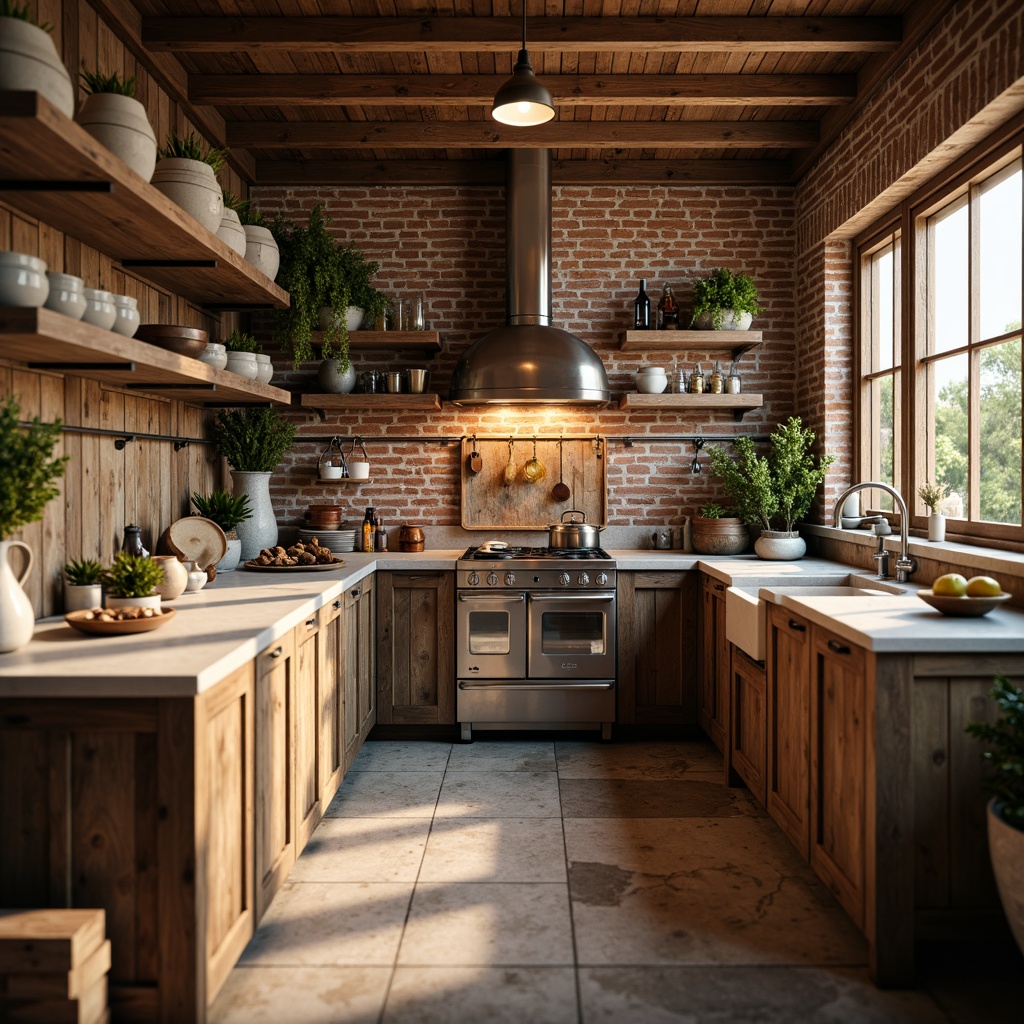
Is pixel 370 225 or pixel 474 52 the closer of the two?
pixel 474 52

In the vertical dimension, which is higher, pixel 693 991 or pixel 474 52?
pixel 474 52

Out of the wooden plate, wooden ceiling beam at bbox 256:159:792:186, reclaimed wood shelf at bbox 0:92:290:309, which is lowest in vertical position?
the wooden plate

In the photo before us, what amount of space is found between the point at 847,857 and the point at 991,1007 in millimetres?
484

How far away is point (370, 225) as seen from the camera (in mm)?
5348

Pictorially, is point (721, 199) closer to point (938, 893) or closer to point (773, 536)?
point (773, 536)

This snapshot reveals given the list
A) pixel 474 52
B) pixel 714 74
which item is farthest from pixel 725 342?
pixel 474 52

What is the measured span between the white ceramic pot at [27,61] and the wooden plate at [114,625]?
51.6 inches

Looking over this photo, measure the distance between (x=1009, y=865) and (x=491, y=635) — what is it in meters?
2.83

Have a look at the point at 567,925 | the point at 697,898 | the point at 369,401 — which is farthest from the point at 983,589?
the point at 369,401

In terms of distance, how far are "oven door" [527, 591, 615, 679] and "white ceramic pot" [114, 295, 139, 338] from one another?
2.54m

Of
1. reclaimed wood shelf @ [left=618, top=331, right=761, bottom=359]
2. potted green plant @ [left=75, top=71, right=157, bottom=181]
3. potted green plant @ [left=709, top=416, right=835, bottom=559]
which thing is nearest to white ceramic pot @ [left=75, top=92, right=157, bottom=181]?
potted green plant @ [left=75, top=71, right=157, bottom=181]

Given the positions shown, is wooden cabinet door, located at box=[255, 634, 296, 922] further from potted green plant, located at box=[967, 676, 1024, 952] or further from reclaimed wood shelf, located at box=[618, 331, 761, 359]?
reclaimed wood shelf, located at box=[618, 331, 761, 359]

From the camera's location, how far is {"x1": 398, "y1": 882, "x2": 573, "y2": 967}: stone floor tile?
8.29ft

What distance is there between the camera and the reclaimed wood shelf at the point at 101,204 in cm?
212
